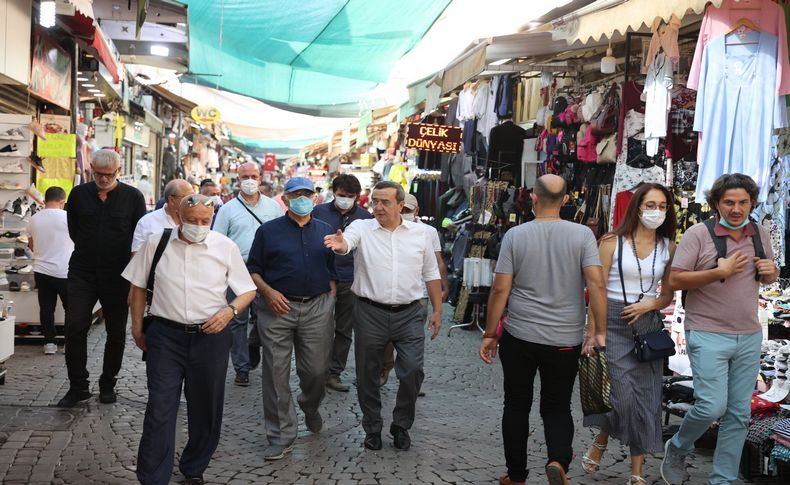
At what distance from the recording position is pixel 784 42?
6.33 m

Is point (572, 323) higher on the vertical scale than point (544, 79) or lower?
lower

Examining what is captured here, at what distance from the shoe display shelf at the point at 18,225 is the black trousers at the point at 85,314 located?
297cm

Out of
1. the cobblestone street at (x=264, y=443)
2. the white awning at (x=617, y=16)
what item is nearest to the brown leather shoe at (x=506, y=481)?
the cobblestone street at (x=264, y=443)

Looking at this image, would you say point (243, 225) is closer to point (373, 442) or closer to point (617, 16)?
point (373, 442)

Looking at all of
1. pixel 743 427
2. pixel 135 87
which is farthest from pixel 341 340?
pixel 135 87

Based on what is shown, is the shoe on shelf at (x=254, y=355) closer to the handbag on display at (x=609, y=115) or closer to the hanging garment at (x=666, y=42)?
the handbag on display at (x=609, y=115)

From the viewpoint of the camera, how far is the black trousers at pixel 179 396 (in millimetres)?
4707

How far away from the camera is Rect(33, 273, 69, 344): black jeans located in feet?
30.3

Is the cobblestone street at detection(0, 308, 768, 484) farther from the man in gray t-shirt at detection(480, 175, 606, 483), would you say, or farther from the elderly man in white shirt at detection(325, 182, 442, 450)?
the man in gray t-shirt at detection(480, 175, 606, 483)

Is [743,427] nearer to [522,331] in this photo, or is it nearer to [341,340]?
[522,331]

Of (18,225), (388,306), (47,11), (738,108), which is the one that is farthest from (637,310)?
(18,225)

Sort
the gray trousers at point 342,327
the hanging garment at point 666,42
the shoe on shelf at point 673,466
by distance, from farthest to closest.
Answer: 1. the gray trousers at point 342,327
2. the hanging garment at point 666,42
3. the shoe on shelf at point 673,466

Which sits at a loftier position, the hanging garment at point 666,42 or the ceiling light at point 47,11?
the ceiling light at point 47,11

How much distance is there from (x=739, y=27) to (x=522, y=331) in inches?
122
